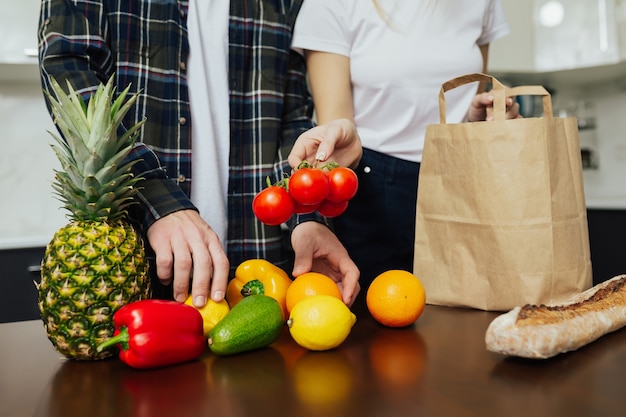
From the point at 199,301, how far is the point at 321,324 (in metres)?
0.19

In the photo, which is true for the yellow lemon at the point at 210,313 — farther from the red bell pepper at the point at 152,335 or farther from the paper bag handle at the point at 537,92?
the paper bag handle at the point at 537,92

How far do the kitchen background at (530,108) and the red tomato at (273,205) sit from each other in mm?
1689

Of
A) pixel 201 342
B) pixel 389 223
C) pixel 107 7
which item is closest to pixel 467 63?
pixel 389 223

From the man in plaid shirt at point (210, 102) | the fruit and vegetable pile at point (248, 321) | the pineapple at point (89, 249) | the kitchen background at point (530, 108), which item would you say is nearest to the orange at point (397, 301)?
the fruit and vegetable pile at point (248, 321)

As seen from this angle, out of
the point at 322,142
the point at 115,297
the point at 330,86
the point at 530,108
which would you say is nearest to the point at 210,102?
the point at 330,86

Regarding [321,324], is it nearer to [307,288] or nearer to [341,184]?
[307,288]

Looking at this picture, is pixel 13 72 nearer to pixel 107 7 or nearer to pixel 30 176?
pixel 30 176

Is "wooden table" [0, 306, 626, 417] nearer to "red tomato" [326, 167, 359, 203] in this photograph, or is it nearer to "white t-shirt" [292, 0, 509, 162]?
"red tomato" [326, 167, 359, 203]

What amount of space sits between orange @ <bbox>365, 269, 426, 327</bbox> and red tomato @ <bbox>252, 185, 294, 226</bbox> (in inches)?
7.2

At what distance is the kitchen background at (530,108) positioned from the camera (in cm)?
239

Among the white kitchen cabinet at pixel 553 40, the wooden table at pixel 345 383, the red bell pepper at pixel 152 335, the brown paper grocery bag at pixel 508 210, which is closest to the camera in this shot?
the wooden table at pixel 345 383

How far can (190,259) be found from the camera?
0.84 meters

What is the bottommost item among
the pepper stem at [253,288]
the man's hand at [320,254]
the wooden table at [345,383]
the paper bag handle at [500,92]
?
the wooden table at [345,383]

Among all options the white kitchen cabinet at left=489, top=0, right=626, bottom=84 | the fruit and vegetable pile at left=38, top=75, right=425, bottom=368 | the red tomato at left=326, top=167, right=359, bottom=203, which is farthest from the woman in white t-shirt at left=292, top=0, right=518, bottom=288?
the white kitchen cabinet at left=489, top=0, right=626, bottom=84
